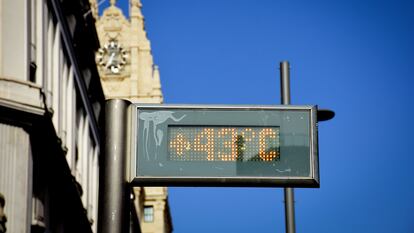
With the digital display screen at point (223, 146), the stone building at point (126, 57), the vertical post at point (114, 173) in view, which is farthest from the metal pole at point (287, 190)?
the stone building at point (126, 57)

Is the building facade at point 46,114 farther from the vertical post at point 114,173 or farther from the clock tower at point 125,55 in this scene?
the clock tower at point 125,55

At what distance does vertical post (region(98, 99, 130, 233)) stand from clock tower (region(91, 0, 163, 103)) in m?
104

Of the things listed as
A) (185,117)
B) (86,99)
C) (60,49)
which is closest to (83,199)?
(86,99)

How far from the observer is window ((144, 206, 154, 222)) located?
355 ft

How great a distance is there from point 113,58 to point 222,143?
10727 cm

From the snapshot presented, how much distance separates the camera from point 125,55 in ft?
375

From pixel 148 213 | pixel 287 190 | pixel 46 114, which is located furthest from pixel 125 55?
pixel 287 190

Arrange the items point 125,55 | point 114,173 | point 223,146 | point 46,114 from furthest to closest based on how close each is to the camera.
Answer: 1. point 125,55
2. point 46,114
3. point 223,146
4. point 114,173

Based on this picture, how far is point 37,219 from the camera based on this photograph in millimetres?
31859

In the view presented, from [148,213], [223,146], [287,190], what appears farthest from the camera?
[148,213]

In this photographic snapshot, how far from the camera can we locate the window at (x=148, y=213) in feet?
355

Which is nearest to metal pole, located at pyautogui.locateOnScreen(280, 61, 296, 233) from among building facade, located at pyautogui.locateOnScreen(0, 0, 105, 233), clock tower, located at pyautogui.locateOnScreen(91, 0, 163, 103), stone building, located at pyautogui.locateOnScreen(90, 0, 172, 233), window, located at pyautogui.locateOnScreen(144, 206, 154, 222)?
building facade, located at pyautogui.locateOnScreen(0, 0, 105, 233)

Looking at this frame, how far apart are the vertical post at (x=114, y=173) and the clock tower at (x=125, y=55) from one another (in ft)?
341

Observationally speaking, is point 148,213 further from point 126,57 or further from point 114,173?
point 114,173
